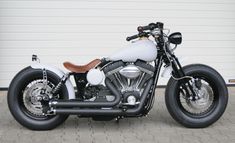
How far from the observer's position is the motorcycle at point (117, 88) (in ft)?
22.4

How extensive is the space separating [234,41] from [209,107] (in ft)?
10.5

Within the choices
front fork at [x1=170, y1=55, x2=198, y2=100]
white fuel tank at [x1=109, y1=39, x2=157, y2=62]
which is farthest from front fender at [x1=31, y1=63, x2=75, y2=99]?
front fork at [x1=170, y1=55, x2=198, y2=100]

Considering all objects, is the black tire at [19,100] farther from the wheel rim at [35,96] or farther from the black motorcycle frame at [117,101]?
the black motorcycle frame at [117,101]

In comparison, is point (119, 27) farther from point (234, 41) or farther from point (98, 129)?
point (98, 129)

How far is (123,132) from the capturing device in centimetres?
689

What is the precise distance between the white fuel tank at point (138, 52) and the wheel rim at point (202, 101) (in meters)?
0.67

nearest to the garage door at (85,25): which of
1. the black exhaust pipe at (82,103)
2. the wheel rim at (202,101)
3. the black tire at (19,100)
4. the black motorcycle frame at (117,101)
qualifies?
the wheel rim at (202,101)

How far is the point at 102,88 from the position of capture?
6.95m

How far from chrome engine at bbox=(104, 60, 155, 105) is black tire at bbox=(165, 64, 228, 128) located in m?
0.36

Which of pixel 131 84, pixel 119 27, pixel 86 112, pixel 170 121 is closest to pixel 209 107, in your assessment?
pixel 170 121

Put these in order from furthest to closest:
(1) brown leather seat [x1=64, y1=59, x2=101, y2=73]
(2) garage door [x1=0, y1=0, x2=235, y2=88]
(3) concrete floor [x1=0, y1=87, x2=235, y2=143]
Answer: (2) garage door [x1=0, y1=0, x2=235, y2=88] → (1) brown leather seat [x1=64, y1=59, x2=101, y2=73] → (3) concrete floor [x1=0, y1=87, x2=235, y2=143]

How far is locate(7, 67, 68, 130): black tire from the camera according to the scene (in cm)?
687

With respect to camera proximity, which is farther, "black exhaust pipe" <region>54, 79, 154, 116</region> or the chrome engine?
the chrome engine

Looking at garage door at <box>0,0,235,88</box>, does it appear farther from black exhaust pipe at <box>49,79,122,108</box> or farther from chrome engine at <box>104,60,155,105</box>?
black exhaust pipe at <box>49,79,122,108</box>
